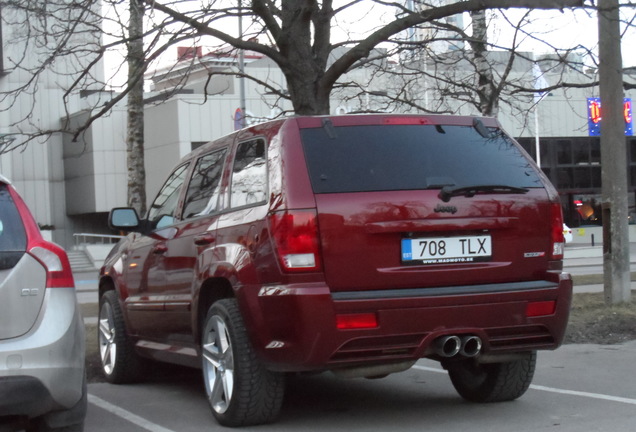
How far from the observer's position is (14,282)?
5.00 m

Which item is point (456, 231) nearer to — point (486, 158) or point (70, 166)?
point (486, 158)

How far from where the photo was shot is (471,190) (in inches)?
239

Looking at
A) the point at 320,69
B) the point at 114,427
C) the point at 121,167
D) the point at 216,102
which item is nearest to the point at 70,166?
the point at 121,167

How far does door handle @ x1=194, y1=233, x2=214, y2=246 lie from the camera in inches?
259

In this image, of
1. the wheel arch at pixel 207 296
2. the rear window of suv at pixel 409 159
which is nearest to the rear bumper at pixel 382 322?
the wheel arch at pixel 207 296

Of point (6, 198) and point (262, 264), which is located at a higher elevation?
point (6, 198)

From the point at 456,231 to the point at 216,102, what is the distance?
36494 millimetres

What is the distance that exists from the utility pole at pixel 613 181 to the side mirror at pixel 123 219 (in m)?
6.45

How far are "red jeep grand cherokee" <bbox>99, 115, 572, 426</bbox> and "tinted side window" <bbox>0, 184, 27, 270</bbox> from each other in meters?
1.37

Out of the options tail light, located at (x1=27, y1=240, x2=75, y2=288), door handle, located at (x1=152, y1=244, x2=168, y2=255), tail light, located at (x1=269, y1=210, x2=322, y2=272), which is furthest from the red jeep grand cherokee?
tail light, located at (x1=27, y1=240, x2=75, y2=288)

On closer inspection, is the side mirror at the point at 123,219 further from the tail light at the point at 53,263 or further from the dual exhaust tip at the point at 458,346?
the dual exhaust tip at the point at 458,346

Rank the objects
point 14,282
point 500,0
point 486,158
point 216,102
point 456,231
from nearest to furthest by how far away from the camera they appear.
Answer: point 14,282 → point 456,231 → point 486,158 → point 500,0 → point 216,102

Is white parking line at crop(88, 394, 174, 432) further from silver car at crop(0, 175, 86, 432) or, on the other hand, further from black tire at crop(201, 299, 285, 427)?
silver car at crop(0, 175, 86, 432)

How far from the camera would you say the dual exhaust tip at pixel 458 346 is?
19.2ft
